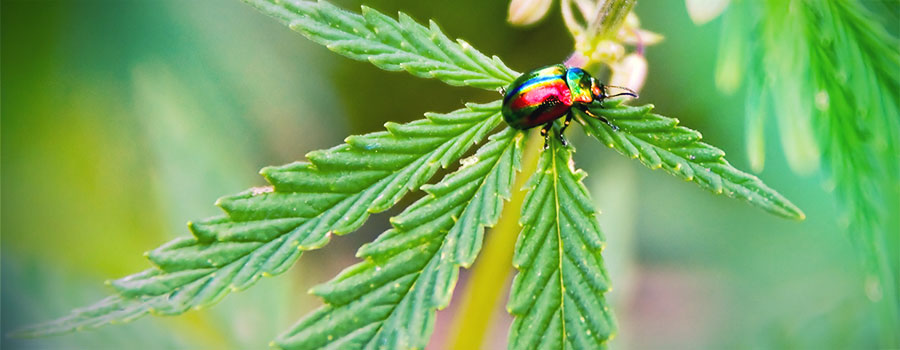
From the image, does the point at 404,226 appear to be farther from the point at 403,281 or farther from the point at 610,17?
the point at 610,17

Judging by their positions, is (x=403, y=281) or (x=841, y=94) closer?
(x=403, y=281)

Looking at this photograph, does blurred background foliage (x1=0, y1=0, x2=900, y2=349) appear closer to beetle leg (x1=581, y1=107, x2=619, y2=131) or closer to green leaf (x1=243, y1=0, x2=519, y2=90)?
beetle leg (x1=581, y1=107, x2=619, y2=131)

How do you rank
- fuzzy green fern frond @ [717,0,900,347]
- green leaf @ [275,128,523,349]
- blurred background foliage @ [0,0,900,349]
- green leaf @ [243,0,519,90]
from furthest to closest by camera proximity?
blurred background foliage @ [0,0,900,349], fuzzy green fern frond @ [717,0,900,347], green leaf @ [243,0,519,90], green leaf @ [275,128,523,349]

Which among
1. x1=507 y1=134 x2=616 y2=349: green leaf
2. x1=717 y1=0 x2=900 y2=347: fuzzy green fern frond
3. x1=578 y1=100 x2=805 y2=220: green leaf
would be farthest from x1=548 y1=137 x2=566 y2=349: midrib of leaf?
x1=717 y1=0 x2=900 y2=347: fuzzy green fern frond

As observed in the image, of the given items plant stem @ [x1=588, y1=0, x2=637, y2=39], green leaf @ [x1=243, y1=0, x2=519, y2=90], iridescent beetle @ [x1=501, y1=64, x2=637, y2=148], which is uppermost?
green leaf @ [x1=243, y1=0, x2=519, y2=90]

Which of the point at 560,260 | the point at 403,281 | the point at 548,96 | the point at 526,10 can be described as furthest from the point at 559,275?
the point at 526,10

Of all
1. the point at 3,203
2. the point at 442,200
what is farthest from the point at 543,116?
the point at 3,203

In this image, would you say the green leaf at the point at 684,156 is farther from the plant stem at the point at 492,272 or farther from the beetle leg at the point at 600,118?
the plant stem at the point at 492,272
